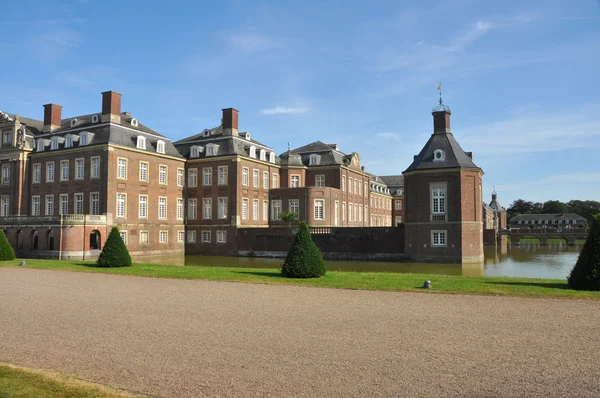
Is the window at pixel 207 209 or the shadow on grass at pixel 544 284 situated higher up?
the window at pixel 207 209

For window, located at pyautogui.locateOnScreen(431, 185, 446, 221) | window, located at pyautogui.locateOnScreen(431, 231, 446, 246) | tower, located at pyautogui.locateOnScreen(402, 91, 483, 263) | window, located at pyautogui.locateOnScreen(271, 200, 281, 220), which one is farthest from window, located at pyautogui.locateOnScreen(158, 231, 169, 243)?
window, located at pyautogui.locateOnScreen(431, 185, 446, 221)

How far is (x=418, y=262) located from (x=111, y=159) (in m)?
21.0

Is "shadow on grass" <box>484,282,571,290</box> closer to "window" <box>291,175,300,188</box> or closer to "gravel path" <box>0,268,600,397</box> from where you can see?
"gravel path" <box>0,268,600,397</box>

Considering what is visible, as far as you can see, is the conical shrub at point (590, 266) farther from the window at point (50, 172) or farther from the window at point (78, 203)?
the window at point (50, 172)

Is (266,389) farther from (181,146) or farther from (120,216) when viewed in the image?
(181,146)

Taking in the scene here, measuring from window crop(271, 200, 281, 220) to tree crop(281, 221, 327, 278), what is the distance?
25.5m

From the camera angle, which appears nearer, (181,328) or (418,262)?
(181,328)

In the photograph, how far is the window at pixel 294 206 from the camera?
40.3 metres

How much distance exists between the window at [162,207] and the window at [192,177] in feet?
9.89

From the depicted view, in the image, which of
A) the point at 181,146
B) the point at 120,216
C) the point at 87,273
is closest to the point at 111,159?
the point at 120,216

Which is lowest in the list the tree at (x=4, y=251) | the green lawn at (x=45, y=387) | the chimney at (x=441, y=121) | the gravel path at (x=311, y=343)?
the gravel path at (x=311, y=343)

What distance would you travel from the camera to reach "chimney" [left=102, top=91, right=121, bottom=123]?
34094mm

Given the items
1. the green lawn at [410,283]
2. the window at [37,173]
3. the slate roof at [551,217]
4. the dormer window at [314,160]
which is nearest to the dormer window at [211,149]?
the dormer window at [314,160]

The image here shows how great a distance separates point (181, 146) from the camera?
4159cm
